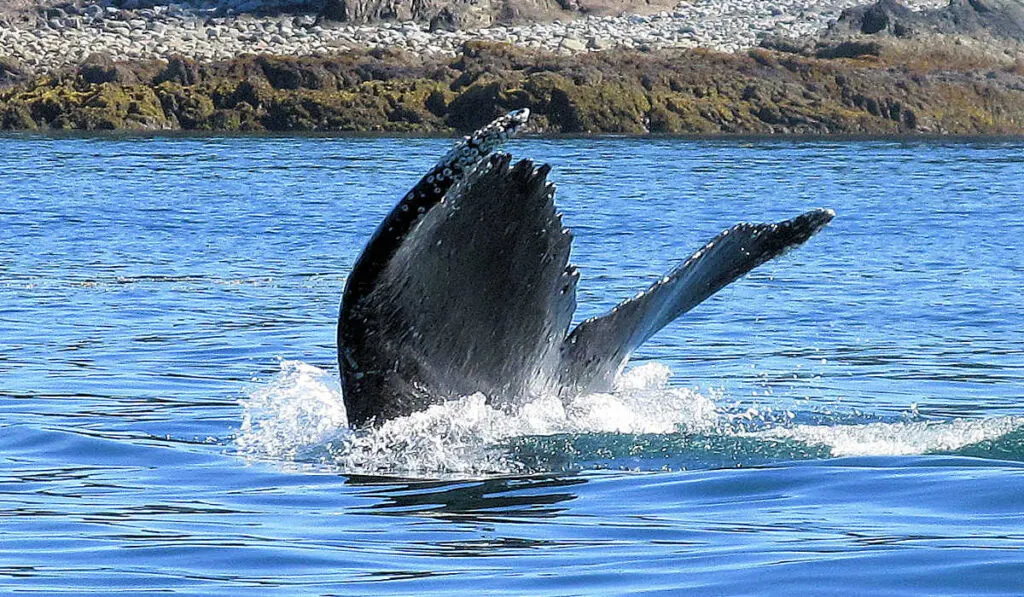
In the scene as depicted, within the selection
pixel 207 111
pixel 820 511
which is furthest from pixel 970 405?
pixel 207 111

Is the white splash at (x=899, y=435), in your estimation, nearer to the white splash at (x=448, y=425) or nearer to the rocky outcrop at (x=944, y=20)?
the white splash at (x=448, y=425)

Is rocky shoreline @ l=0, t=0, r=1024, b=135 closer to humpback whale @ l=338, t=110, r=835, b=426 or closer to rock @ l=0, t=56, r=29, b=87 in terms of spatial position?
rock @ l=0, t=56, r=29, b=87

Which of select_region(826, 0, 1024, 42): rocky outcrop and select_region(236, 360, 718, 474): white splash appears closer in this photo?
select_region(236, 360, 718, 474): white splash

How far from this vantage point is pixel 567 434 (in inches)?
281

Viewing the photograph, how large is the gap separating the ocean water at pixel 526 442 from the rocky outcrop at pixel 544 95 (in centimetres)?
3165

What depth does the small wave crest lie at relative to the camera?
678cm

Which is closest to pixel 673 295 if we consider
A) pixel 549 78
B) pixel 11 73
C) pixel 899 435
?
pixel 899 435

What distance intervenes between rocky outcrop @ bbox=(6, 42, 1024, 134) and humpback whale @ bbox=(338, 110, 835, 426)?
4301 cm

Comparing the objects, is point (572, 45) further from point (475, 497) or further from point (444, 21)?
point (475, 497)

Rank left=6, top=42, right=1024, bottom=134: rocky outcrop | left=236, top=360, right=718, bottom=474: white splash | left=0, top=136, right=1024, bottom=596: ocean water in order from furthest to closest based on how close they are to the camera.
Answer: left=6, top=42, right=1024, bottom=134: rocky outcrop < left=236, top=360, right=718, bottom=474: white splash < left=0, top=136, right=1024, bottom=596: ocean water

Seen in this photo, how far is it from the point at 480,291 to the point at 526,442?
3.77 feet

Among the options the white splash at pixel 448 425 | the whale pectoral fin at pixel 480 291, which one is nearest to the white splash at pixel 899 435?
the white splash at pixel 448 425

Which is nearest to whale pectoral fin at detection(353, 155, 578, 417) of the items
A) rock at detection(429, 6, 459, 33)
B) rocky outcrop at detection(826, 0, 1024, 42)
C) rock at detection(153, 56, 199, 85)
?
rock at detection(153, 56, 199, 85)

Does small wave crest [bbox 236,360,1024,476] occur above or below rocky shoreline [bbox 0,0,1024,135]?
above
